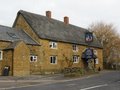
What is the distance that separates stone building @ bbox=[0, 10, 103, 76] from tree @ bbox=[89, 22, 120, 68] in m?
20.2

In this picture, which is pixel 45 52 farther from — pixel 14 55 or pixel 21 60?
pixel 14 55

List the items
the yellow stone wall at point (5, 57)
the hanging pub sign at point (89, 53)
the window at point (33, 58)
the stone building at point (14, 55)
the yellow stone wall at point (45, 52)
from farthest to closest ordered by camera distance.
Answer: the hanging pub sign at point (89, 53) < the yellow stone wall at point (45, 52) < the window at point (33, 58) < the yellow stone wall at point (5, 57) < the stone building at point (14, 55)

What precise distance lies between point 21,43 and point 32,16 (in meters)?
11.7

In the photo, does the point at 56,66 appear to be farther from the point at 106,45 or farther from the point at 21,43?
the point at 106,45

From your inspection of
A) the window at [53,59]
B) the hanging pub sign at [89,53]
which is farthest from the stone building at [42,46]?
the hanging pub sign at [89,53]

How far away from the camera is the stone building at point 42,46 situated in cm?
3828

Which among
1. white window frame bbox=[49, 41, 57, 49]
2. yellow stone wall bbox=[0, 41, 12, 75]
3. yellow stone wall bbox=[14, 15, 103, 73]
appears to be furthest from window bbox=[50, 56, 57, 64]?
yellow stone wall bbox=[0, 41, 12, 75]

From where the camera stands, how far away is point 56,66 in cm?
4734

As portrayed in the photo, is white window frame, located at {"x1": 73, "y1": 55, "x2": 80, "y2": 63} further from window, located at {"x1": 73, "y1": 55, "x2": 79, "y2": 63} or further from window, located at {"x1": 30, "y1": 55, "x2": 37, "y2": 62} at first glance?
window, located at {"x1": 30, "y1": 55, "x2": 37, "y2": 62}

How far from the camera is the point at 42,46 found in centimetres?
4450

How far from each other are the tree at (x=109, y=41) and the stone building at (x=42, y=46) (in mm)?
20216

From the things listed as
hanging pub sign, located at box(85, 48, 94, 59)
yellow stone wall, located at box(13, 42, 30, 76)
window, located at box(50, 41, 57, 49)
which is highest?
window, located at box(50, 41, 57, 49)

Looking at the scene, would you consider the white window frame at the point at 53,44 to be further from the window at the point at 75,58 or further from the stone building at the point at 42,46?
the window at the point at 75,58

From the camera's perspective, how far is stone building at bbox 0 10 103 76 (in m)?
38.3
